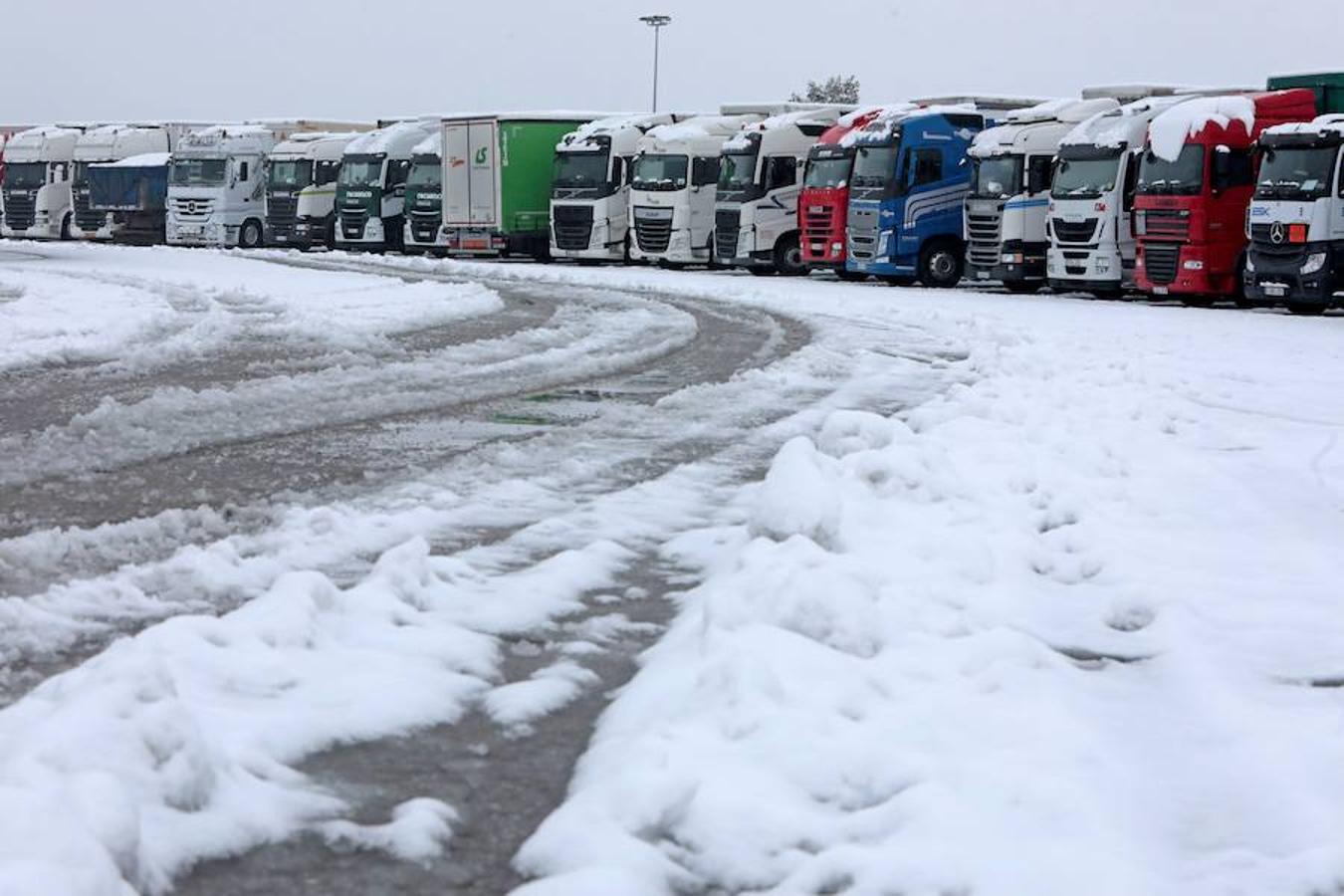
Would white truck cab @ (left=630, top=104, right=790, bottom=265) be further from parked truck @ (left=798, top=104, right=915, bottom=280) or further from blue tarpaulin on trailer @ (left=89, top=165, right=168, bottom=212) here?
blue tarpaulin on trailer @ (left=89, top=165, right=168, bottom=212)

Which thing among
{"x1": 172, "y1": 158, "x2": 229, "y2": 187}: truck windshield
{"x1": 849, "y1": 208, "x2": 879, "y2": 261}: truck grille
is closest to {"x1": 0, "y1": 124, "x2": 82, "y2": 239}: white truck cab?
{"x1": 172, "y1": 158, "x2": 229, "y2": 187}: truck windshield

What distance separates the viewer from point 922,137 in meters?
31.8

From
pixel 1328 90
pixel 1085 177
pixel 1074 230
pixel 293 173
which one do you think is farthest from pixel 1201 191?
pixel 293 173

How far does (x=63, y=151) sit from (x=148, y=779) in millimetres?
54768

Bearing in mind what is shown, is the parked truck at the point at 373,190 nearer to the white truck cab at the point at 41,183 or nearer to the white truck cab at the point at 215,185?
the white truck cab at the point at 215,185

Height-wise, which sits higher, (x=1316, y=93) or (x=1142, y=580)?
(x=1316, y=93)

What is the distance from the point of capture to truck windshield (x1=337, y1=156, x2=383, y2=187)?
147 ft

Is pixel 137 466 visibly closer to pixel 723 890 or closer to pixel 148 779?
pixel 148 779

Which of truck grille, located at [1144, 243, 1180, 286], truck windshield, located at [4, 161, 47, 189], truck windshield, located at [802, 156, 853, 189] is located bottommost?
truck windshield, located at [4, 161, 47, 189]

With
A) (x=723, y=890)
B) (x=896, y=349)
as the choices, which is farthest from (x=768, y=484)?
(x=896, y=349)

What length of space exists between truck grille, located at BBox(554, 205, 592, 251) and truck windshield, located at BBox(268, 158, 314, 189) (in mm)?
9803

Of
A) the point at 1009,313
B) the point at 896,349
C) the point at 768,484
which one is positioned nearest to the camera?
the point at 768,484

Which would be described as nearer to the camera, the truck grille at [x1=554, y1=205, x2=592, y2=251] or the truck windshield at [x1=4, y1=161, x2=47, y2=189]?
the truck grille at [x1=554, y1=205, x2=592, y2=251]

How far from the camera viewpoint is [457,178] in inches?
1661
